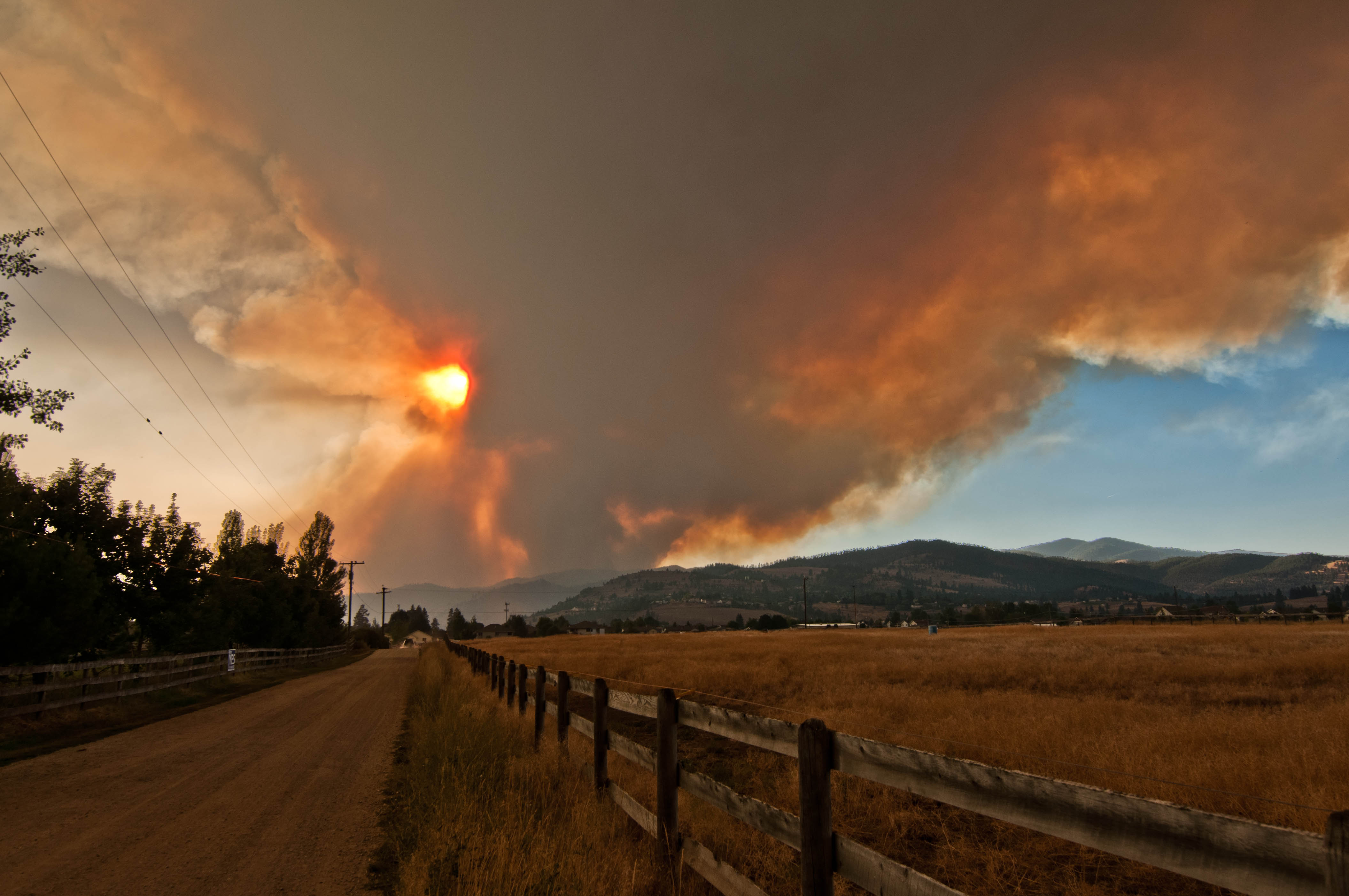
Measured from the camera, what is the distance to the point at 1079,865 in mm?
6984

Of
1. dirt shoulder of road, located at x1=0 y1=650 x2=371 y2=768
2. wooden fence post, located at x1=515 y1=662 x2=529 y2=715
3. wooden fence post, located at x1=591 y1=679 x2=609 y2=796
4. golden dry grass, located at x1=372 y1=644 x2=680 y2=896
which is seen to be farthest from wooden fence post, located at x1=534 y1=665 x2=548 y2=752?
dirt shoulder of road, located at x1=0 y1=650 x2=371 y2=768

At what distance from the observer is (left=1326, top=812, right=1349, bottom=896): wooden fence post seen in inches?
74.0

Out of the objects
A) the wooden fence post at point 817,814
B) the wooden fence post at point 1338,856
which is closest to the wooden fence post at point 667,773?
the wooden fence post at point 817,814

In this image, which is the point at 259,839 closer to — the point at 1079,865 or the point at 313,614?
the point at 1079,865

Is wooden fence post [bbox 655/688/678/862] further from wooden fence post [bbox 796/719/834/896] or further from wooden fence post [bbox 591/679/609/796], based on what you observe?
wooden fence post [bbox 796/719/834/896]

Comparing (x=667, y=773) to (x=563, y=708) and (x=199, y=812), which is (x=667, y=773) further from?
(x=199, y=812)

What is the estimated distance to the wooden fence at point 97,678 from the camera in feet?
53.5

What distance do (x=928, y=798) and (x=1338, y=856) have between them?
2.78m

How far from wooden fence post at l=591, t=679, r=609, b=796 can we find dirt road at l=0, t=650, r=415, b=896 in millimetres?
2552

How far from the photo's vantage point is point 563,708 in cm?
999

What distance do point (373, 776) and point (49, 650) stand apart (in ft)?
50.2

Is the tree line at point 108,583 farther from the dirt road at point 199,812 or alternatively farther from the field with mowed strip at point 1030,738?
the field with mowed strip at point 1030,738

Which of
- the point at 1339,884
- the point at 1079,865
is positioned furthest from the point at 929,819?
the point at 1339,884

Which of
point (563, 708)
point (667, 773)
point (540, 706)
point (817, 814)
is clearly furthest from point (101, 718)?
point (817, 814)
